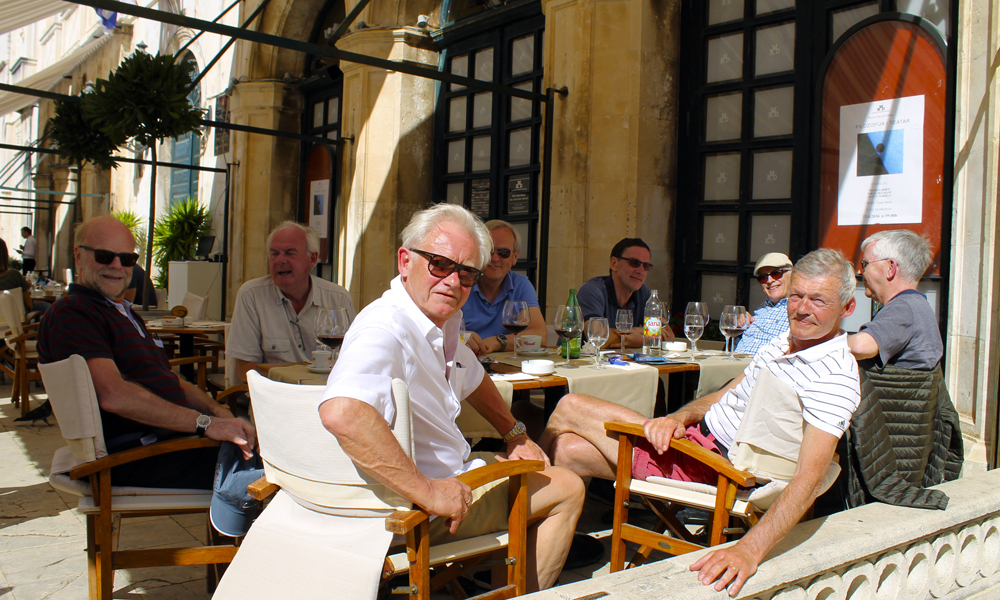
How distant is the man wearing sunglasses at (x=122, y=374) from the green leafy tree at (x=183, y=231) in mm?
10462

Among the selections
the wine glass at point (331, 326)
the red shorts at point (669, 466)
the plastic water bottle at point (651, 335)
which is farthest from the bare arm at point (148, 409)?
the plastic water bottle at point (651, 335)

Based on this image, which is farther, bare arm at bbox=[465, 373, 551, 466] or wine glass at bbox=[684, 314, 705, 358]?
wine glass at bbox=[684, 314, 705, 358]

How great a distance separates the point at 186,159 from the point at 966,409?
13538 mm

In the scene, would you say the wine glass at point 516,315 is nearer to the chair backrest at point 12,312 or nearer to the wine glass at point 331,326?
the wine glass at point 331,326

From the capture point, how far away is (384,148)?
343 inches

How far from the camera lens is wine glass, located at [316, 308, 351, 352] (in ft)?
10.3

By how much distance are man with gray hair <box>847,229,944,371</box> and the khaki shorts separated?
5.20ft

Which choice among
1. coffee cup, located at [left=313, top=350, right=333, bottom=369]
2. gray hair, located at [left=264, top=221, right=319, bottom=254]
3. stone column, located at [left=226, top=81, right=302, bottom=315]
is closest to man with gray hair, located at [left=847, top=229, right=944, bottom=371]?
coffee cup, located at [left=313, top=350, right=333, bottom=369]

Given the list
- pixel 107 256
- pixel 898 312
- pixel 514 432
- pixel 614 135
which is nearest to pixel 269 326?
→ pixel 107 256

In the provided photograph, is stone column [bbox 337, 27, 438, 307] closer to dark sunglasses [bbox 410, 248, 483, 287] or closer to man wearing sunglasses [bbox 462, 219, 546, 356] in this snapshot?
man wearing sunglasses [bbox 462, 219, 546, 356]

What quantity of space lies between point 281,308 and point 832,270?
2568 millimetres

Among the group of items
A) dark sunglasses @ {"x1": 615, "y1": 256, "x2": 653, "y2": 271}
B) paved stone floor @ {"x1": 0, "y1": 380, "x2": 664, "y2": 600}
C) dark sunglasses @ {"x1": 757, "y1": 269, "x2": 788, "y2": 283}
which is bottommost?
paved stone floor @ {"x1": 0, "y1": 380, "x2": 664, "y2": 600}

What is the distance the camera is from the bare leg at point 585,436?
9.54 feet

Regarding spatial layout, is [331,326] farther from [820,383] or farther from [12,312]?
[12,312]
